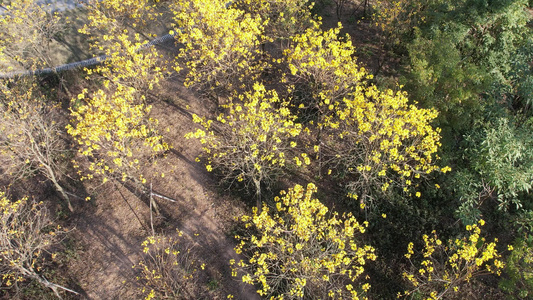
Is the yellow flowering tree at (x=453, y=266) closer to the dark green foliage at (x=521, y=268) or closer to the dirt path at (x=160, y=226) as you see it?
the dark green foliage at (x=521, y=268)

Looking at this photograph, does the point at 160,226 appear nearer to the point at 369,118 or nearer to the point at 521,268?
the point at 369,118

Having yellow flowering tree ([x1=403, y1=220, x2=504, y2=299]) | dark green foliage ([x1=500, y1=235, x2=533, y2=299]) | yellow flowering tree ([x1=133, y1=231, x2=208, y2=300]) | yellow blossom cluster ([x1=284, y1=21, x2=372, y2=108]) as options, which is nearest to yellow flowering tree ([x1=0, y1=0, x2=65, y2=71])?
yellow flowering tree ([x1=133, y1=231, x2=208, y2=300])

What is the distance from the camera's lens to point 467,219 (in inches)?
532

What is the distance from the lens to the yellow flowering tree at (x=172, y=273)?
13.2 m

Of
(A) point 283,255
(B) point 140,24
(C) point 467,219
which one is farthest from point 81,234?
(C) point 467,219

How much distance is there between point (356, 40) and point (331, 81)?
39.1ft

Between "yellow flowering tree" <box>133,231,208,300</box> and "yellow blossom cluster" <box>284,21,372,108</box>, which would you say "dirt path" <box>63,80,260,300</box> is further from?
"yellow blossom cluster" <box>284,21,372,108</box>

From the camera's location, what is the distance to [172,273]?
1439cm

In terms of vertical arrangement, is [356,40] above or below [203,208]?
above

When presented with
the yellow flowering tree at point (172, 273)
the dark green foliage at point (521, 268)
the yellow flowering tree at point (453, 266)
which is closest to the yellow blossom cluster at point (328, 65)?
the yellow flowering tree at point (453, 266)

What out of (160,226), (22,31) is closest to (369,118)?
(160,226)

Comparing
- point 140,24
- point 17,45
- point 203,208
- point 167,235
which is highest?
point 140,24

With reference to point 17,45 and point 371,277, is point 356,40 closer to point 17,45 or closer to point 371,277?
point 371,277

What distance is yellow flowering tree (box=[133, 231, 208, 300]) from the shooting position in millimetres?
13162
